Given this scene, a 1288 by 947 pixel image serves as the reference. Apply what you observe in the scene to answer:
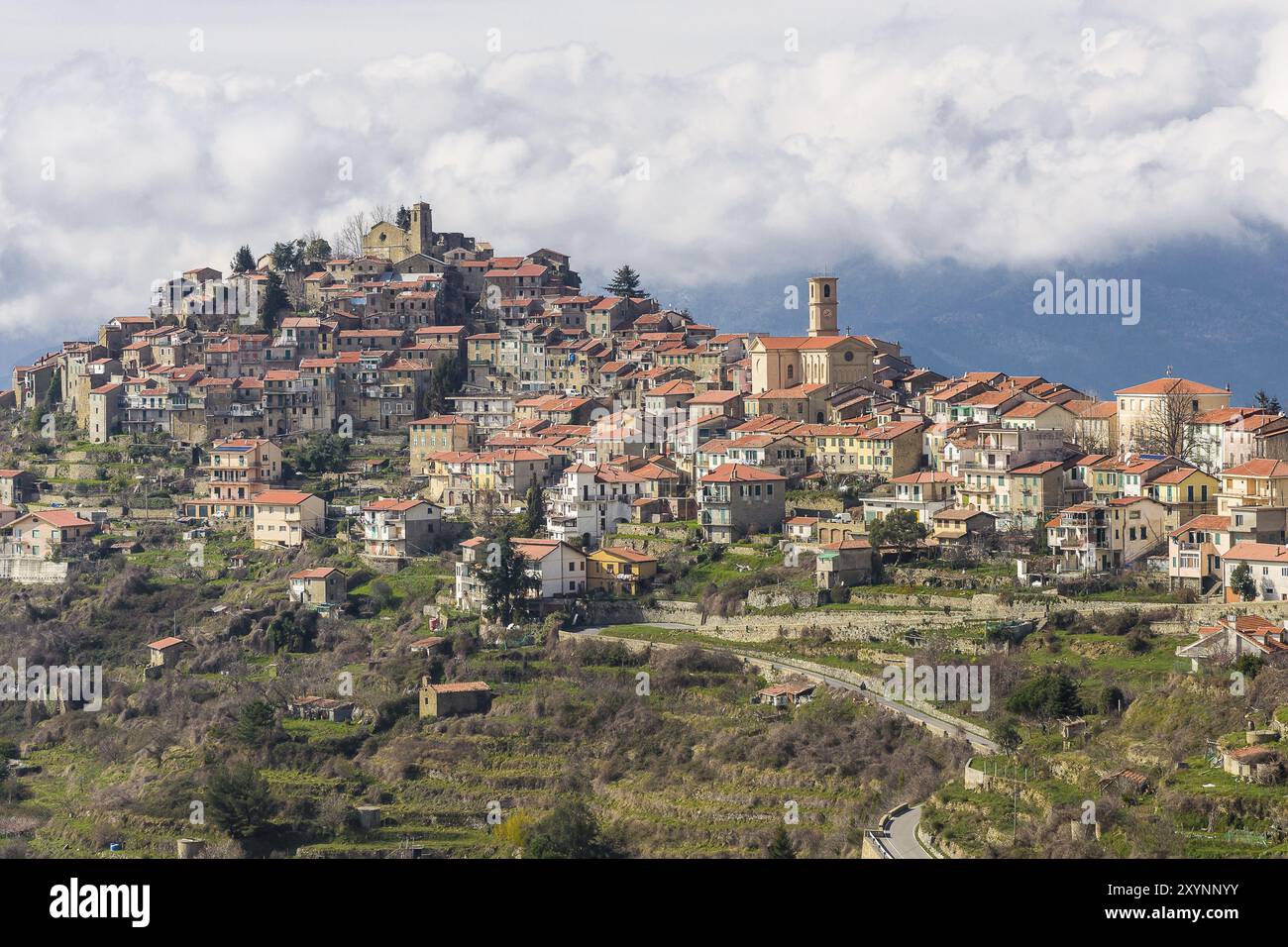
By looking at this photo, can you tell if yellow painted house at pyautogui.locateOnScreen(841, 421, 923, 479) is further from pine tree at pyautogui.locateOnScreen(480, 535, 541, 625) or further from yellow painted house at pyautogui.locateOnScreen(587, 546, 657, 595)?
pine tree at pyautogui.locateOnScreen(480, 535, 541, 625)

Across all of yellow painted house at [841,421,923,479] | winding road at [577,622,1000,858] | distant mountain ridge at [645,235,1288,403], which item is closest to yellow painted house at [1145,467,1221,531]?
winding road at [577,622,1000,858]

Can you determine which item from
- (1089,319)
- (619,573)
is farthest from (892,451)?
(1089,319)

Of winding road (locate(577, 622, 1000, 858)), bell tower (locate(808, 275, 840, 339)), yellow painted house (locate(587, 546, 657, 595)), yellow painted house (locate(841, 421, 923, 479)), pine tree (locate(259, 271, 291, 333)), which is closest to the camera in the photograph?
winding road (locate(577, 622, 1000, 858))

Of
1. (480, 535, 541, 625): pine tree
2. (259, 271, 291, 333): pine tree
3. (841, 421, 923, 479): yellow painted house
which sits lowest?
(480, 535, 541, 625): pine tree

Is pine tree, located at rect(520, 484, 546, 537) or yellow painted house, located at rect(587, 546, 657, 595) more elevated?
pine tree, located at rect(520, 484, 546, 537)

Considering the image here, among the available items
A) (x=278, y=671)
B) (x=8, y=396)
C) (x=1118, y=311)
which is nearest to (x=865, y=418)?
(x=278, y=671)

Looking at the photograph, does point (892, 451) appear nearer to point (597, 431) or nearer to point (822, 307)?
point (597, 431)
